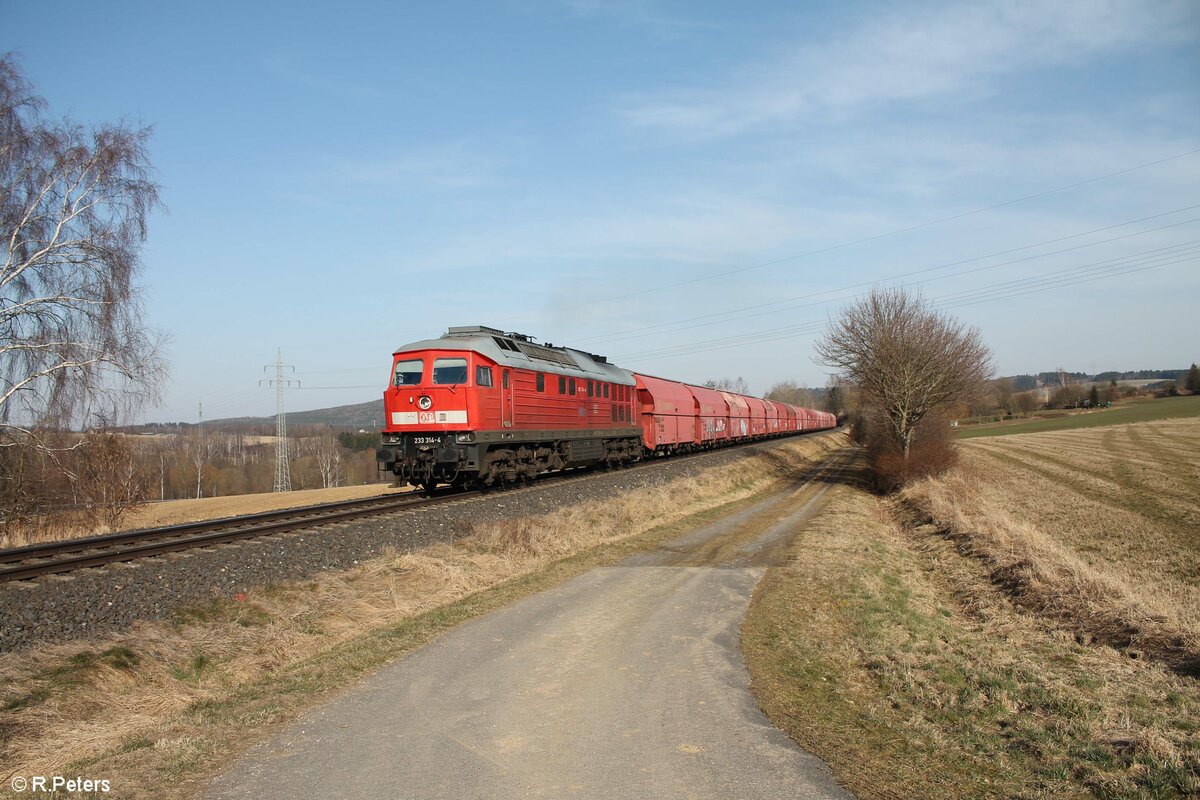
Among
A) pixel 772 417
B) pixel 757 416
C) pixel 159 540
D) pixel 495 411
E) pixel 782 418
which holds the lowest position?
pixel 159 540

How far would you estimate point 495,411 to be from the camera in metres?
19.5

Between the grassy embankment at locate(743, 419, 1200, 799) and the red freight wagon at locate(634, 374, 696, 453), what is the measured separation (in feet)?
50.8

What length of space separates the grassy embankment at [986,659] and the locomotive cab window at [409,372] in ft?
35.3

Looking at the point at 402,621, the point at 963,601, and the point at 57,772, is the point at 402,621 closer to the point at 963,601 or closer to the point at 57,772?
the point at 57,772

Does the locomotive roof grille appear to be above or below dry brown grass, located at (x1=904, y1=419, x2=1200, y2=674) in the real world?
above

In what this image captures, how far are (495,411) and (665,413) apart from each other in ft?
59.7

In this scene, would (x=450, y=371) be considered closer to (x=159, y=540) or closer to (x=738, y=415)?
(x=159, y=540)

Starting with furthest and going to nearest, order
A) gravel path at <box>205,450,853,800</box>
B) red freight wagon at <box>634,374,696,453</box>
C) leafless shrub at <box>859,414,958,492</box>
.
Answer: red freight wagon at <box>634,374,696,453</box>
leafless shrub at <box>859,414,958,492</box>
gravel path at <box>205,450,853,800</box>

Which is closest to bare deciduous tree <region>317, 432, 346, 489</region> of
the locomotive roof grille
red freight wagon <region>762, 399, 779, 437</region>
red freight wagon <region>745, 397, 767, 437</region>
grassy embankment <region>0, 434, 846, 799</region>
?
red freight wagon <region>745, 397, 767, 437</region>

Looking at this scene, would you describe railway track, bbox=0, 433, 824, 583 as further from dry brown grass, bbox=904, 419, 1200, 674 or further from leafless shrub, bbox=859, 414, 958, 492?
leafless shrub, bbox=859, 414, 958, 492

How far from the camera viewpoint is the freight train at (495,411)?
18719 millimetres

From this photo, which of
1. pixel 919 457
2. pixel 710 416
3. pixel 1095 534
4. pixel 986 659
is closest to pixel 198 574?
pixel 986 659

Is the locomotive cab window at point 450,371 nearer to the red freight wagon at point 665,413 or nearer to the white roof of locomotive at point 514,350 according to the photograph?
the white roof of locomotive at point 514,350

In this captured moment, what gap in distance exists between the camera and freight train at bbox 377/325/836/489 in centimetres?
1872
